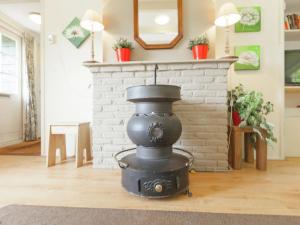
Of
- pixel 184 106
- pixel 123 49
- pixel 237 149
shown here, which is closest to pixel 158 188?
pixel 184 106

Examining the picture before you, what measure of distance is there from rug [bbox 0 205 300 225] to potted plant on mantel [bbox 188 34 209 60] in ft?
5.31

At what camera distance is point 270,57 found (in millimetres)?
2309

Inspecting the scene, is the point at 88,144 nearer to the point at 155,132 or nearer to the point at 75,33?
the point at 155,132

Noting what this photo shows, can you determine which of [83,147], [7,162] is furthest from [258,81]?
[7,162]

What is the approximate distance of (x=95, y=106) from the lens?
2.01 metres

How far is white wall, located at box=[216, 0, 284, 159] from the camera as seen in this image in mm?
2291

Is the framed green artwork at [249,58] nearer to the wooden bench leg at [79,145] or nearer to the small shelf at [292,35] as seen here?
the small shelf at [292,35]

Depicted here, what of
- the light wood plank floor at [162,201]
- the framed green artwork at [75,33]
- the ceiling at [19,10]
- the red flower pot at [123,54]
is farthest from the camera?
the ceiling at [19,10]

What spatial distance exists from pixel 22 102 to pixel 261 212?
4.11m

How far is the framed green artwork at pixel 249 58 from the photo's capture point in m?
2.30

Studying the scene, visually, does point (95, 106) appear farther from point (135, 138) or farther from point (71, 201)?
point (71, 201)

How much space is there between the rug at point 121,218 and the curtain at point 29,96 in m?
3.01

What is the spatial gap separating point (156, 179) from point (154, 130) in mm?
330

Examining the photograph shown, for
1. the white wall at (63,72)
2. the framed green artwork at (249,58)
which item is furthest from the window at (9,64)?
the framed green artwork at (249,58)
